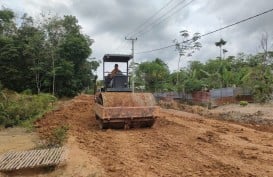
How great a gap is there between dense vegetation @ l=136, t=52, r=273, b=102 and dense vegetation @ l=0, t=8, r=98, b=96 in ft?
27.2

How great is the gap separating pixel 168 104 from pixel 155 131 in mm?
20817

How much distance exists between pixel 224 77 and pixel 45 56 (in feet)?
73.7

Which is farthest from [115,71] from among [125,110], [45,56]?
[45,56]

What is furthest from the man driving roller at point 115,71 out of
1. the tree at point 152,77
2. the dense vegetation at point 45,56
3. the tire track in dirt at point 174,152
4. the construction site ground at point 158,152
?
the tree at point 152,77

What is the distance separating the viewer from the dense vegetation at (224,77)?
3027 cm

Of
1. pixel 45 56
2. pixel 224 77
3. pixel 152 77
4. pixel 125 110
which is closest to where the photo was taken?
pixel 125 110

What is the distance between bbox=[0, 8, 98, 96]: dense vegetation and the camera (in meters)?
46.6

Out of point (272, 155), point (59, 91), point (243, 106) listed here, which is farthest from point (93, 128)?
point (59, 91)

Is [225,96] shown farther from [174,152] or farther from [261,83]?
[174,152]

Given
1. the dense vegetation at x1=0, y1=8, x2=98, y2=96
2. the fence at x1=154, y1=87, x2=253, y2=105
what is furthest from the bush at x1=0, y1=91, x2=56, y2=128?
the dense vegetation at x1=0, y1=8, x2=98, y2=96

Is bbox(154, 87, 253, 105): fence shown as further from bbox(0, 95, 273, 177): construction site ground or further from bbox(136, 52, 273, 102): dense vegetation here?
bbox(0, 95, 273, 177): construction site ground

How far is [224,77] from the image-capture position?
132 ft

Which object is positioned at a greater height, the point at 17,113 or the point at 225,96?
the point at 225,96

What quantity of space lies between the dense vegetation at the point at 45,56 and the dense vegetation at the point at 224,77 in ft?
27.2
